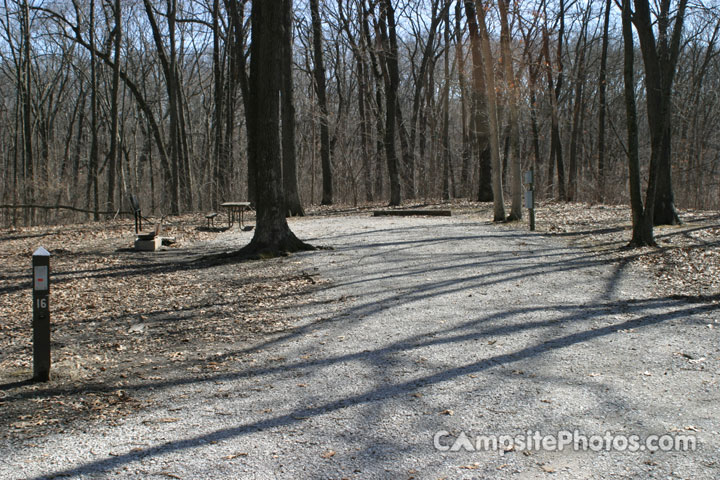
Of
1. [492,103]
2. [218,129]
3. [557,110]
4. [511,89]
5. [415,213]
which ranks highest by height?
[557,110]

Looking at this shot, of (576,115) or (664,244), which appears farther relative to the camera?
(576,115)

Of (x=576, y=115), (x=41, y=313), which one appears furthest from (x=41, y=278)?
(x=576, y=115)

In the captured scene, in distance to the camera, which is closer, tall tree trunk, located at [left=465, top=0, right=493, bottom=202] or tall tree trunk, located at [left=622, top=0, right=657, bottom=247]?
tall tree trunk, located at [left=622, top=0, right=657, bottom=247]

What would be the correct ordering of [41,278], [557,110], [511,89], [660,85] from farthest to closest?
[557,110] < [511,89] < [660,85] < [41,278]

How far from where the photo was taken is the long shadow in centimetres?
333

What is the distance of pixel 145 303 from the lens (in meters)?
7.77

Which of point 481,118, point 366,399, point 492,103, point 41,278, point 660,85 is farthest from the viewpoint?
point 481,118

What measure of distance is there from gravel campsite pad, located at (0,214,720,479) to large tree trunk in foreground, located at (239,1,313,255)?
3.10 m

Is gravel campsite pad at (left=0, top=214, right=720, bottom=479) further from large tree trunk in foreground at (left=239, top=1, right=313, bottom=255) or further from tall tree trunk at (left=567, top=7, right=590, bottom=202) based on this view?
tall tree trunk at (left=567, top=7, right=590, bottom=202)

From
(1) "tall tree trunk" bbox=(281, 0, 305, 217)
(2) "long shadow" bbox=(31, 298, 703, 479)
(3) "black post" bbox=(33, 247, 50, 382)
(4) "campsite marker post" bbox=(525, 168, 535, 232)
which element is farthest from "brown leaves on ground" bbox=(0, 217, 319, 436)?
(1) "tall tree trunk" bbox=(281, 0, 305, 217)

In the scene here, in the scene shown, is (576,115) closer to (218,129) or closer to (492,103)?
(492,103)

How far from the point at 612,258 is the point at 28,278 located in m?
9.56

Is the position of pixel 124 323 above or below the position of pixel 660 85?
below

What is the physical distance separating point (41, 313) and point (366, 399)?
257 centimetres
